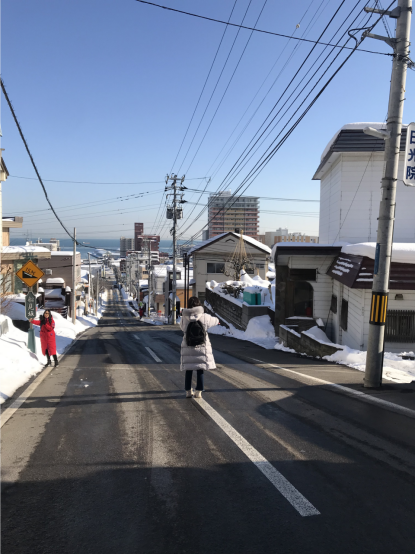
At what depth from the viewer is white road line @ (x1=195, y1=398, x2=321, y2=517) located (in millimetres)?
3273

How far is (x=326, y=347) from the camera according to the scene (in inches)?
429

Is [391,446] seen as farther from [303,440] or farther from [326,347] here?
[326,347]

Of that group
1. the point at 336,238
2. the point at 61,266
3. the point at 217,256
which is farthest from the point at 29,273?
the point at 61,266

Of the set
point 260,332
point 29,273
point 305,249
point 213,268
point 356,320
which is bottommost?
point 260,332

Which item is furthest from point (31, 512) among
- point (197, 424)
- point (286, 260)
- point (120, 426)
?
point (286, 260)

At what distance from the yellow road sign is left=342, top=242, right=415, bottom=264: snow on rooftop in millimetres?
8968

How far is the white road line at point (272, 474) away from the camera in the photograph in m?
3.27

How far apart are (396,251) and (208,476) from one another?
287 cm

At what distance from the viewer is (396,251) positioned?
237 cm

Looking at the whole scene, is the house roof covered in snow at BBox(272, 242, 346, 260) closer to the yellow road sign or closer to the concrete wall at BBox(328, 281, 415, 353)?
the concrete wall at BBox(328, 281, 415, 353)

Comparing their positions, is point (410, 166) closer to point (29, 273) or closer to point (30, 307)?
point (29, 273)

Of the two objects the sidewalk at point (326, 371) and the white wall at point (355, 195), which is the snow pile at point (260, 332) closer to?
the sidewalk at point (326, 371)

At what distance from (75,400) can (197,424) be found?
2.63 meters

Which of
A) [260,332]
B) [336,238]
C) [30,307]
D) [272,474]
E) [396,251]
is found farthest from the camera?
[260,332]
